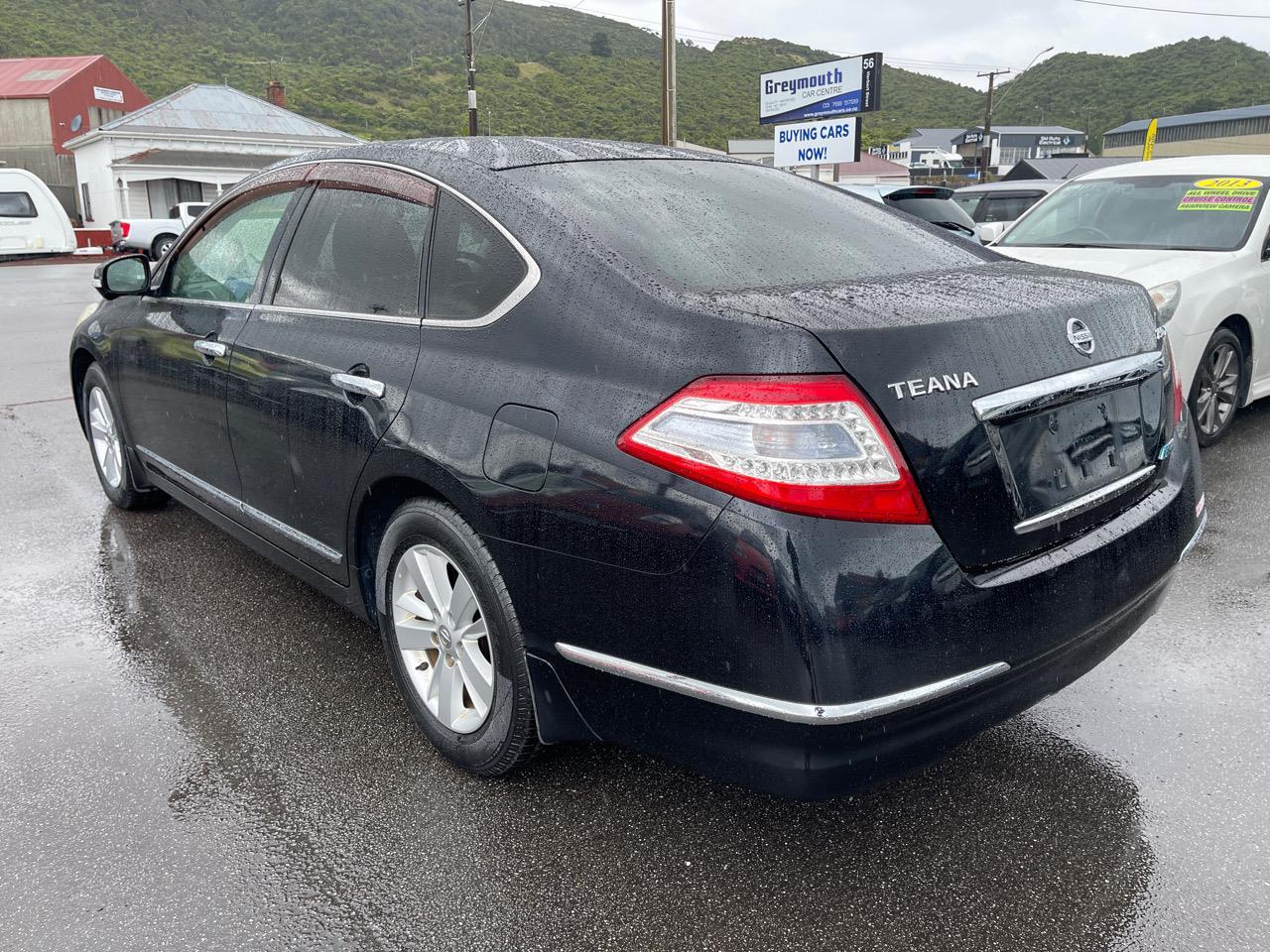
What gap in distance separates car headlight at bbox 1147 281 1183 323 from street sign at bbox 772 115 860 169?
65.1 ft

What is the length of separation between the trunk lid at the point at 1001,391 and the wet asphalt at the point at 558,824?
0.80m

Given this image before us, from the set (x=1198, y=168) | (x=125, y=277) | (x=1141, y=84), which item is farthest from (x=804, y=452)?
(x=1141, y=84)

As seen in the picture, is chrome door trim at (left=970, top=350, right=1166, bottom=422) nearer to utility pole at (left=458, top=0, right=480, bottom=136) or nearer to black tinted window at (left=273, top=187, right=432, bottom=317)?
black tinted window at (left=273, top=187, right=432, bottom=317)

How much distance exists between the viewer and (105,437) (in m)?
4.84

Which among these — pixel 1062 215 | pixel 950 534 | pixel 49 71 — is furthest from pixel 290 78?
pixel 950 534

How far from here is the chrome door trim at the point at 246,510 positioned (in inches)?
118

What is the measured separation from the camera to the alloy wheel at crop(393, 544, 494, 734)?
2506mm

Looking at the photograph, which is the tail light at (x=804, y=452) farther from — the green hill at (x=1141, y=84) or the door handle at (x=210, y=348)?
the green hill at (x=1141, y=84)

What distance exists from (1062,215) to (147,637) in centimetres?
622

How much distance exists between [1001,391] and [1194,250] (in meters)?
4.80

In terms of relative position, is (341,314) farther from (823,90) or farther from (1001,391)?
(823,90)

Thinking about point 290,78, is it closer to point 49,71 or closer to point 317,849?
point 49,71

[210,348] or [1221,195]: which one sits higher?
[1221,195]

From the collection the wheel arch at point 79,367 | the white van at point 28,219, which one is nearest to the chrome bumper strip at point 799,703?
the wheel arch at point 79,367
